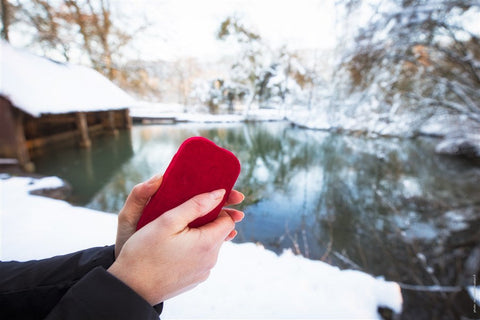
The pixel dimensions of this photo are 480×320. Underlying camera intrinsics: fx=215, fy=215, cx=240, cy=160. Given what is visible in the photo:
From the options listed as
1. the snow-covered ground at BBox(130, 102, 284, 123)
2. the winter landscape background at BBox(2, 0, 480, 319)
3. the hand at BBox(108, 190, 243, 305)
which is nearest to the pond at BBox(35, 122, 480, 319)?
the winter landscape background at BBox(2, 0, 480, 319)

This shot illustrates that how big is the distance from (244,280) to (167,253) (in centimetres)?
129

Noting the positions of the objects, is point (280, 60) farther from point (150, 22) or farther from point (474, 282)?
point (474, 282)

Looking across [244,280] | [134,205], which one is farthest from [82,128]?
[134,205]

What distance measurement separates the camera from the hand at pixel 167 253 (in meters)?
0.46

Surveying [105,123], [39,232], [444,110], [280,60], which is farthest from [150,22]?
[280,60]

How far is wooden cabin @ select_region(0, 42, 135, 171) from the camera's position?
4.35 m

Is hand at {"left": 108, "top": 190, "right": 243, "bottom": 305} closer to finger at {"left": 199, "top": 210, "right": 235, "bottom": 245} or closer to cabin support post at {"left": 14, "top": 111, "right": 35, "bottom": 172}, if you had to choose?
finger at {"left": 199, "top": 210, "right": 235, "bottom": 245}

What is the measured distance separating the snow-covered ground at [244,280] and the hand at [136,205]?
0.81 meters

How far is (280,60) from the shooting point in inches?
646

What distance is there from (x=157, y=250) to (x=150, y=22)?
4.71 m

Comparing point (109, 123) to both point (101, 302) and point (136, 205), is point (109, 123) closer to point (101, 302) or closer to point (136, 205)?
point (136, 205)

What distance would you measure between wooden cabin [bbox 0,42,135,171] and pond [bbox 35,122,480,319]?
28.5 inches

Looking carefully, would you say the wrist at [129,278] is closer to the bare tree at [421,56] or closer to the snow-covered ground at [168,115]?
the bare tree at [421,56]

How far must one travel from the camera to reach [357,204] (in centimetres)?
441
